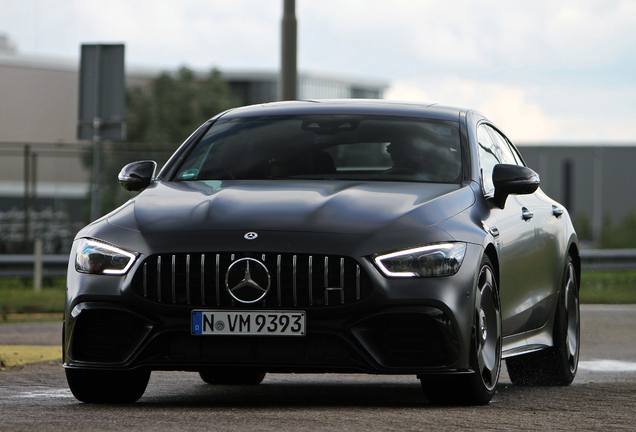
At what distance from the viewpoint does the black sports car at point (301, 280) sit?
5.39m

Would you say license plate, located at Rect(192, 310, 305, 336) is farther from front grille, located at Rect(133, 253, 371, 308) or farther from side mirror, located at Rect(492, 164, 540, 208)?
side mirror, located at Rect(492, 164, 540, 208)

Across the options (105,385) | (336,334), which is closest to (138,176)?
(105,385)

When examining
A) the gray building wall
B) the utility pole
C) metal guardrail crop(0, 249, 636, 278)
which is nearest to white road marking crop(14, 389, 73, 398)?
the utility pole

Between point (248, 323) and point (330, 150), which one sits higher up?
point (330, 150)

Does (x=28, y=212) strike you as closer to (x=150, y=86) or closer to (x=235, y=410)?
(x=235, y=410)

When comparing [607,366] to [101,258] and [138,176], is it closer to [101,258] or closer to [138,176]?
[138,176]

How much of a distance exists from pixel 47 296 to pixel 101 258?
11.7m

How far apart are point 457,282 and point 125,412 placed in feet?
5.27

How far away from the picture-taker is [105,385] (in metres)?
5.96

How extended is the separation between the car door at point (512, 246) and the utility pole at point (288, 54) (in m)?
8.14

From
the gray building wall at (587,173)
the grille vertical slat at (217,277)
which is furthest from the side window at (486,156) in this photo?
the gray building wall at (587,173)

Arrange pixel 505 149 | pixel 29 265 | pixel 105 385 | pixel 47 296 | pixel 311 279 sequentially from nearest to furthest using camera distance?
pixel 311 279 < pixel 105 385 < pixel 505 149 < pixel 47 296 < pixel 29 265

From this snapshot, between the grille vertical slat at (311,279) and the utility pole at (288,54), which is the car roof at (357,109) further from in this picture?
the utility pole at (288,54)

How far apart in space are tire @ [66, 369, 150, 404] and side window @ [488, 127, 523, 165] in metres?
2.83
